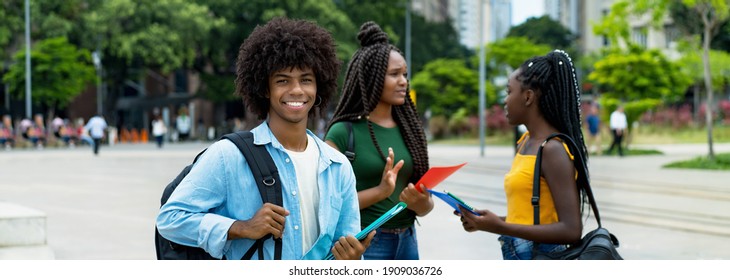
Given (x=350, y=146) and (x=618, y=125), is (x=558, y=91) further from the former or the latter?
(x=618, y=125)

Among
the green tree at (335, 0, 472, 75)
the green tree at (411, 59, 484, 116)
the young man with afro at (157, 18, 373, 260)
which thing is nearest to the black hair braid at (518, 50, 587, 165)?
the young man with afro at (157, 18, 373, 260)

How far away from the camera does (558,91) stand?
→ 3201mm

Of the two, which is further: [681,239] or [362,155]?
[681,239]

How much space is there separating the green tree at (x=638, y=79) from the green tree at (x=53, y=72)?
18435mm

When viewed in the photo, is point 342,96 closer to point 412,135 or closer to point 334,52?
point 412,135

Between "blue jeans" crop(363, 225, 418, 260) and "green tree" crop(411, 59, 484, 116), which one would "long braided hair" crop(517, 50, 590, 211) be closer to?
"blue jeans" crop(363, 225, 418, 260)

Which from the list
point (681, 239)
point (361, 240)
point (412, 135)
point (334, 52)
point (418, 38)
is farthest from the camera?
point (418, 38)

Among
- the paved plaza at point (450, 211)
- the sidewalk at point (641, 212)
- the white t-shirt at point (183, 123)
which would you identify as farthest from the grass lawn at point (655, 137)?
the sidewalk at point (641, 212)

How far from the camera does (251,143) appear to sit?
2287 millimetres

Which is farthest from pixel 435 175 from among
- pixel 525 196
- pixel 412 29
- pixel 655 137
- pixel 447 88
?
pixel 412 29

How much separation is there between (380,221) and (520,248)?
115cm

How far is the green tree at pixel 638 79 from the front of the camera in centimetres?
2620

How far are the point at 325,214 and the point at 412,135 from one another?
59.9 inches

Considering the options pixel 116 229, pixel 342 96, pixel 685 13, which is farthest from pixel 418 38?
pixel 342 96
